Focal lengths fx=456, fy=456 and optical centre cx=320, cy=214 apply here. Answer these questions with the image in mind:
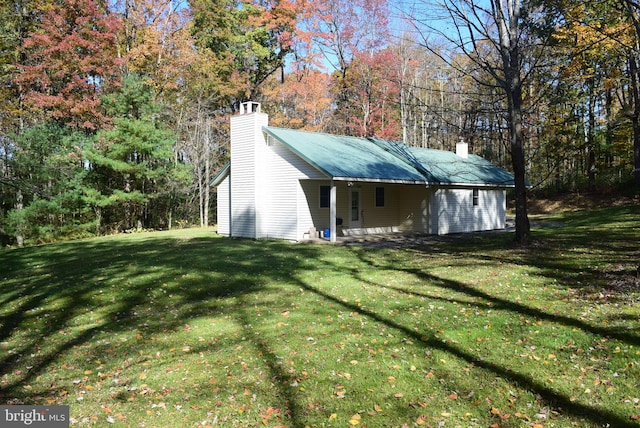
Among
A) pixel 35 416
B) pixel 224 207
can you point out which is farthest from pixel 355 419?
pixel 224 207

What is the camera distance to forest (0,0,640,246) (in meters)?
21.2

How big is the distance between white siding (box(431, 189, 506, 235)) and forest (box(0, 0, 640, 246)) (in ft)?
10.2

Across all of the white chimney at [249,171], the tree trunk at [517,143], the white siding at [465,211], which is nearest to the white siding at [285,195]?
the white chimney at [249,171]

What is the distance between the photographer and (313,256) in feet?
44.4

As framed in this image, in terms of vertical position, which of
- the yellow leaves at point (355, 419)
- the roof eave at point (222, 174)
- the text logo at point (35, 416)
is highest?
the roof eave at point (222, 174)

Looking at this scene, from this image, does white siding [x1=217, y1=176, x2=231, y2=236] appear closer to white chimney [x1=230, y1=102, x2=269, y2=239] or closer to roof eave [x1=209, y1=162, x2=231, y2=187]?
roof eave [x1=209, y1=162, x2=231, y2=187]

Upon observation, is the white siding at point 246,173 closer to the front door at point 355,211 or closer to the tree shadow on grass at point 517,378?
the front door at point 355,211

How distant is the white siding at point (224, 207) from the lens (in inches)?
826

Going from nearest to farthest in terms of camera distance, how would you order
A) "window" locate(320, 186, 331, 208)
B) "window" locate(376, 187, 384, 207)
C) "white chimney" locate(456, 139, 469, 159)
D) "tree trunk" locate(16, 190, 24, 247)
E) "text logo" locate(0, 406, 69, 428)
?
"text logo" locate(0, 406, 69, 428)
"window" locate(320, 186, 331, 208)
"window" locate(376, 187, 384, 207)
"tree trunk" locate(16, 190, 24, 247)
"white chimney" locate(456, 139, 469, 159)

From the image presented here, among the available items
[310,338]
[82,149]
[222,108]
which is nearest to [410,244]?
[310,338]

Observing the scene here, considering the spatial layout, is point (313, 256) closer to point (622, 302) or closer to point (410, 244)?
point (410, 244)

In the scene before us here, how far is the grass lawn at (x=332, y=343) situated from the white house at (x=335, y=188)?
6.13m

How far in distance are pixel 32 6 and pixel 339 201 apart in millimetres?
19472

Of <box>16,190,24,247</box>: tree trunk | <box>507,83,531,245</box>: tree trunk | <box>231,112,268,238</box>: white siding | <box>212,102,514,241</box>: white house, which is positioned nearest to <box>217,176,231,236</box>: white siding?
<box>212,102,514,241</box>: white house
